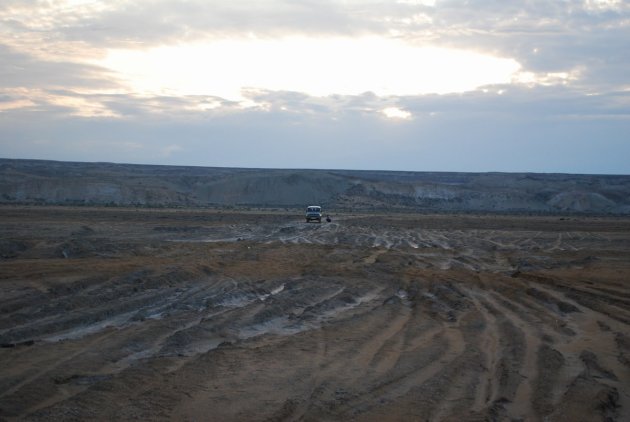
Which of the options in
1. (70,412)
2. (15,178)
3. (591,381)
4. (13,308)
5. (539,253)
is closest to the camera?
(70,412)

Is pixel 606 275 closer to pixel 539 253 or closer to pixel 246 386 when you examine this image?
pixel 539 253

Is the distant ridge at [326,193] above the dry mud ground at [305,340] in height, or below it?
below

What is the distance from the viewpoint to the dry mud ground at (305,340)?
8023mm

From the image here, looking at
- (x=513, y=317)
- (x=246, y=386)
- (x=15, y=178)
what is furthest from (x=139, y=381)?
(x=15, y=178)

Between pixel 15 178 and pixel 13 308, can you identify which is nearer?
pixel 13 308

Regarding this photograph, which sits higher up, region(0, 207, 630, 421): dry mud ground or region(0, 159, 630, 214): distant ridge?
region(0, 207, 630, 421): dry mud ground

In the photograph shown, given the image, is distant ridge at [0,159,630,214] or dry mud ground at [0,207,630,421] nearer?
dry mud ground at [0,207,630,421]

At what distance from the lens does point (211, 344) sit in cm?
1117

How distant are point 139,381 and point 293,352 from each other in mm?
2787

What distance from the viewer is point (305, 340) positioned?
11.7 m

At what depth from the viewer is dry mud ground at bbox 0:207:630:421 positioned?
802 centimetres

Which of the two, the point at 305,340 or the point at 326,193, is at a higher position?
the point at 305,340

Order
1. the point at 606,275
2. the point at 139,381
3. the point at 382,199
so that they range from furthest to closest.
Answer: the point at 382,199 → the point at 606,275 → the point at 139,381

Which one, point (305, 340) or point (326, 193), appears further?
point (326, 193)
